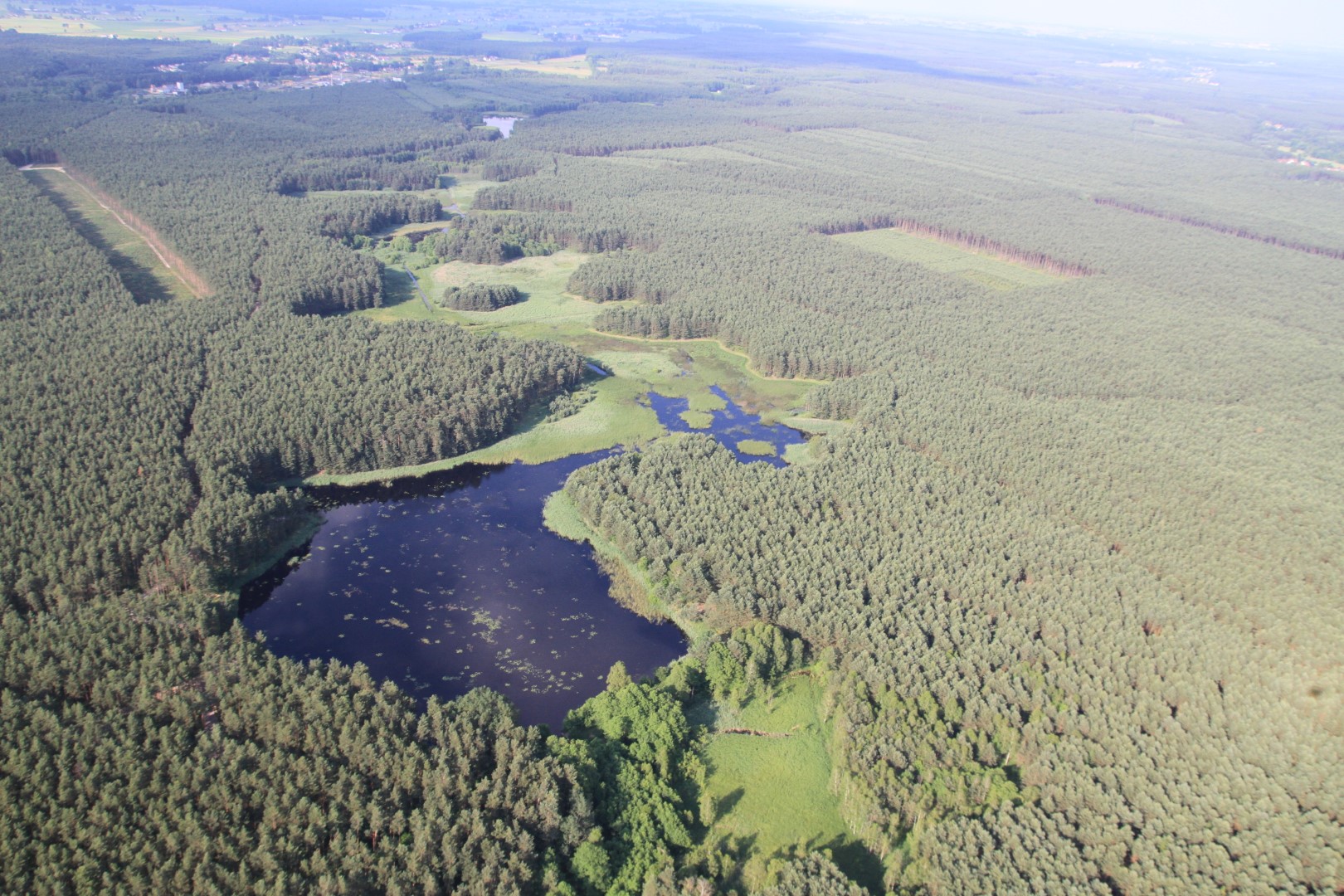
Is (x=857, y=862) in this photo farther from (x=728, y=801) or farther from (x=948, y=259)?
(x=948, y=259)

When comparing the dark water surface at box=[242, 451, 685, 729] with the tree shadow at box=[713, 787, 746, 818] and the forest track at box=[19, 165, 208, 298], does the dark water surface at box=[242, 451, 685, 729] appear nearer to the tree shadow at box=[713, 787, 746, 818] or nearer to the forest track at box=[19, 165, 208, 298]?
the tree shadow at box=[713, 787, 746, 818]

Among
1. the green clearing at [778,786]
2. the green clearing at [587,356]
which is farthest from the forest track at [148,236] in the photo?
the green clearing at [778,786]

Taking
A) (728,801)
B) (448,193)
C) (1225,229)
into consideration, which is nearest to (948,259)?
(1225,229)

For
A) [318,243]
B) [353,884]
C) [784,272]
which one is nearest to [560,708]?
[353,884]

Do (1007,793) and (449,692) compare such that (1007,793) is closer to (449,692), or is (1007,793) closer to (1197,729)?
(1197,729)

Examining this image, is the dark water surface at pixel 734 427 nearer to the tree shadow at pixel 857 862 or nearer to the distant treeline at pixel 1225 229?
the tree shadow at pixel 857 862

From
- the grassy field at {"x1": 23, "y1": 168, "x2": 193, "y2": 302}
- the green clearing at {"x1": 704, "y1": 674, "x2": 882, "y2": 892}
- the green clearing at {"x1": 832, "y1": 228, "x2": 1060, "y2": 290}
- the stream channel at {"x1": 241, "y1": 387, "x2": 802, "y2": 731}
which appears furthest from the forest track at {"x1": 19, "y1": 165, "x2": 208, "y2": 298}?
the green clearing at {"x1": 832, "y1": 228, "x2": 1060, "y2": 290}
